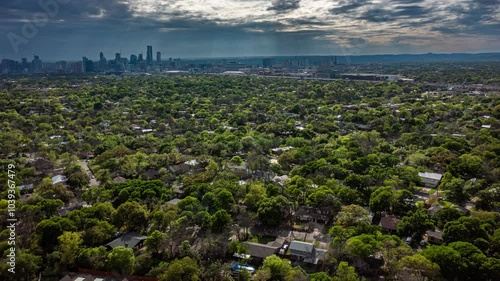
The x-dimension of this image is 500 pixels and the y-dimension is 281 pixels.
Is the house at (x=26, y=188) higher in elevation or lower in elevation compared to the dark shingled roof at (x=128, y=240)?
higher

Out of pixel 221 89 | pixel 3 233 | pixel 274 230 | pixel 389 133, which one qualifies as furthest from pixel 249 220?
pixel 221 89

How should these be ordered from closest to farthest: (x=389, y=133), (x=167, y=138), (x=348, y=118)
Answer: (x=167, y=138) < (x=389, y=133) < (x=348, y=118)

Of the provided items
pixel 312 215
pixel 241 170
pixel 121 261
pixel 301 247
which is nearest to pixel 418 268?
pixel 301 247

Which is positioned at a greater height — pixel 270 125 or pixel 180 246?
pixel 270 125

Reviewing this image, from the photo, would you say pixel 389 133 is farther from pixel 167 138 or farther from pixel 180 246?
pixel 180 246

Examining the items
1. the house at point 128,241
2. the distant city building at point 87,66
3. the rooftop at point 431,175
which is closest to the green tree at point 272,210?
the house at point 128,241

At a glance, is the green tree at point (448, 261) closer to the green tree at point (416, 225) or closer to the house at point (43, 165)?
the green tree at point (416, 225)
